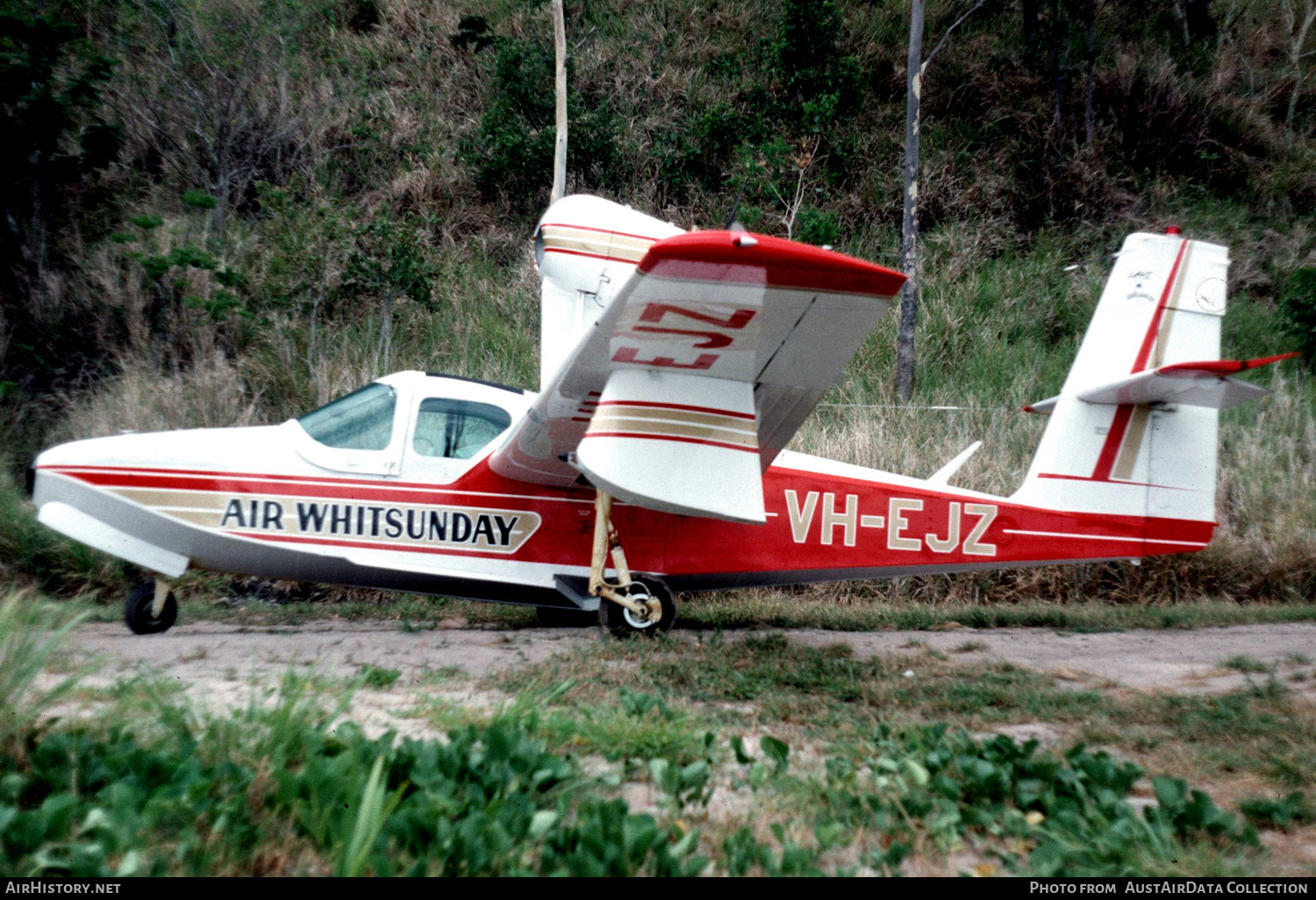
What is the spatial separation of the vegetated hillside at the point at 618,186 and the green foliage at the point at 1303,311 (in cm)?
6

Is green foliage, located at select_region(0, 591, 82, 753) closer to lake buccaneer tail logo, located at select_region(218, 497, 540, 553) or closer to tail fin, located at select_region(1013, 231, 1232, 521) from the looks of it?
lake buccaneer tail logo, located at select_region(218, 497, 540, 553)

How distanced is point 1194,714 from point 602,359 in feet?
11.6

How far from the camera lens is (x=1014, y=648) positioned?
618 centimetres

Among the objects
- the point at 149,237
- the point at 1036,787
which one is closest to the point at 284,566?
the point at 1036,787

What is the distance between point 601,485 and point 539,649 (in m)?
1.27

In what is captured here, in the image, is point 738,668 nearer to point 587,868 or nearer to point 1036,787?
point 1036,787

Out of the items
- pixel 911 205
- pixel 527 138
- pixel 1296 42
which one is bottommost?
pixel 911 205

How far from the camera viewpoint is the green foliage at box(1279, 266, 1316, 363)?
13344 millimetres

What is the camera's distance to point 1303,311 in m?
13.5

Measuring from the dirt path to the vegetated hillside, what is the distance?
2.36 metres

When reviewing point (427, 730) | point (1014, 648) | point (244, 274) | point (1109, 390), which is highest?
point (244, 274)

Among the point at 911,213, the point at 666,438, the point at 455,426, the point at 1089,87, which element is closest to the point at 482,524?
the point at 455,426

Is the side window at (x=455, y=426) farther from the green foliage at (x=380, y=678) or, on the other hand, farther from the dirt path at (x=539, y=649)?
the green foliage at (x=380, y=678)

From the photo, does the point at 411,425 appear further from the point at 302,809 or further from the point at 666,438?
the point at 302,809
